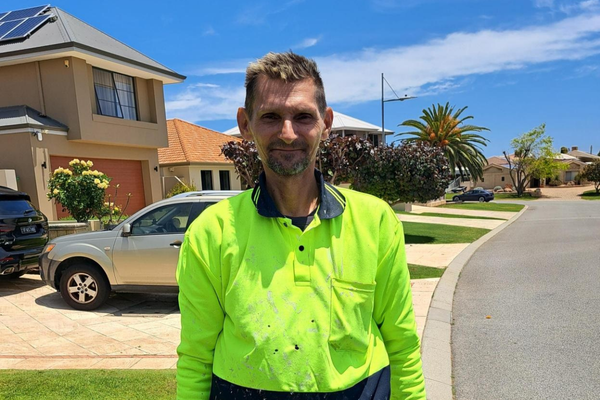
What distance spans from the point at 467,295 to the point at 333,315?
623 centimetres

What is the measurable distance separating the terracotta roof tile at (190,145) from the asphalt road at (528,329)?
15.8 meters

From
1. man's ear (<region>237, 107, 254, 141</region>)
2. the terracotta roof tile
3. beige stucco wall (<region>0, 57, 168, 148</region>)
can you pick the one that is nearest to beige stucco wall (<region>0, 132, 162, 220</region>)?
beige stucco wall (<region>0, 57, 168, 148</region>)

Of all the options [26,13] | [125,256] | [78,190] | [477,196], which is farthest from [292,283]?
[477,196]

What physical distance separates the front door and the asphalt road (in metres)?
4.04

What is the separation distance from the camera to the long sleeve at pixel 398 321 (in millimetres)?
1586

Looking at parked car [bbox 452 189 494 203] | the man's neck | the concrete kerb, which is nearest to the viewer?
the man's neck

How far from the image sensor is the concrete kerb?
3701 millimetres

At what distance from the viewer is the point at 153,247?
234 inches

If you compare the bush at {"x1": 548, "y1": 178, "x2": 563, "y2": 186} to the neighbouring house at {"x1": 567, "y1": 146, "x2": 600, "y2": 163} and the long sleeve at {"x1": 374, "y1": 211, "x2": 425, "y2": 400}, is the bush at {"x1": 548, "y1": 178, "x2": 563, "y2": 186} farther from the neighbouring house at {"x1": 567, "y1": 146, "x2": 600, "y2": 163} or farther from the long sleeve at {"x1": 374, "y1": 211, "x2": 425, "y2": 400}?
the long sleeve at {"x1": 374, "y1": 211, "x2": 425, "y2": 400}

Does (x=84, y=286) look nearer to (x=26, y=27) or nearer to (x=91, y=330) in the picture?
(x=91, y=330)

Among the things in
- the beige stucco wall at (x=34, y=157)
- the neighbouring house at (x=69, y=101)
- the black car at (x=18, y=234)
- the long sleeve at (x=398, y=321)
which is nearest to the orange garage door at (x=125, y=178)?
the neighbouring house at (x=69, y=101)

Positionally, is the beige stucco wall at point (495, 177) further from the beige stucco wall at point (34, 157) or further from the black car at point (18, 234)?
the black car at point (18, 234)

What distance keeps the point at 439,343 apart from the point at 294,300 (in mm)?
3896

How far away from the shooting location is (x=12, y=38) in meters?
13.4
